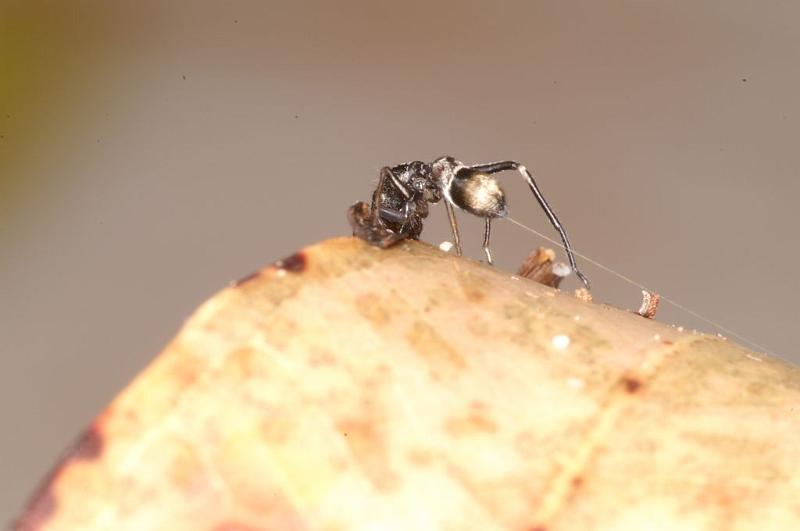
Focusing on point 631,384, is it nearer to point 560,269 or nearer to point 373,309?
point 373,309

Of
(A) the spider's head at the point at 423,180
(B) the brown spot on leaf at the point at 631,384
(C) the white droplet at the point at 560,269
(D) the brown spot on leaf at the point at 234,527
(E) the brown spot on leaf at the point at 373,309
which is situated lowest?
(D) the brown spot on leaf at the point at 234,527

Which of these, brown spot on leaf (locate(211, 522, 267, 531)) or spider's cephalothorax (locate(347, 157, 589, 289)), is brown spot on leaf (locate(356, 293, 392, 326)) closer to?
brown spot on leaf (locate(211, 522, 267, 531))

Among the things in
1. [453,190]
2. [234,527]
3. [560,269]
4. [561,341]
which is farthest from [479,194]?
[234,527]

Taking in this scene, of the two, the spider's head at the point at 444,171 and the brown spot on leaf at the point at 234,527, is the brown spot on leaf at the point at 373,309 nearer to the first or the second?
the brown spot on leaf at the point at 234,527

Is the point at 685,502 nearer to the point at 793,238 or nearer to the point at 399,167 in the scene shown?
the point at 399,167

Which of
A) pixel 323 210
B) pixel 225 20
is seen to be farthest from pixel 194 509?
pixel 225 20

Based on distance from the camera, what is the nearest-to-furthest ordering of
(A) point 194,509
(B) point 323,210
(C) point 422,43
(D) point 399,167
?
(A) point 194,509 → (D) point 399,167 → (B) point 323,210 → (C) point 422,43

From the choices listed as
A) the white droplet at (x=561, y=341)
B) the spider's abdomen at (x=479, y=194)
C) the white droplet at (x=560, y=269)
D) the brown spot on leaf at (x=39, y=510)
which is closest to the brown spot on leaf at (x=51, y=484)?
the brown spot on leaf at (x=39, y=510)
